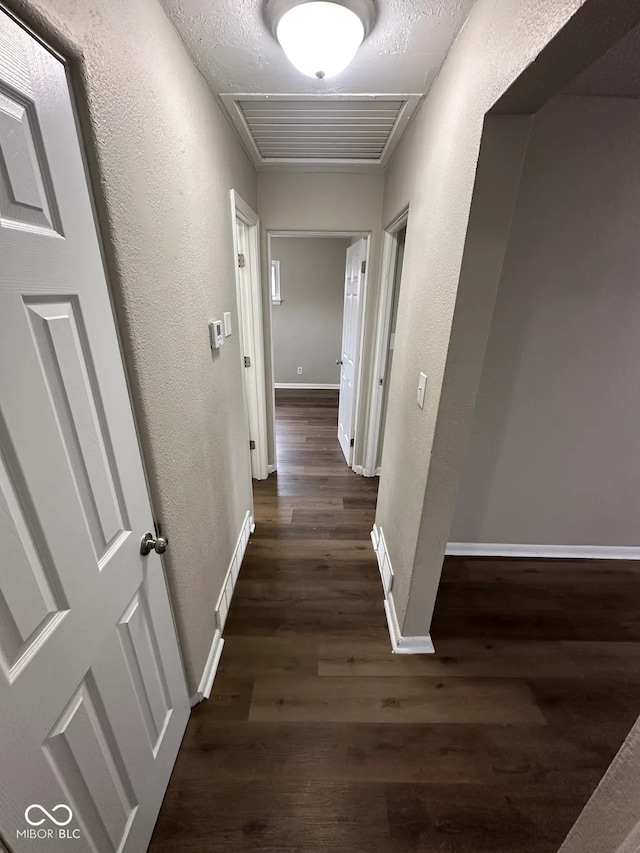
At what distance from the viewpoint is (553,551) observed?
211cm

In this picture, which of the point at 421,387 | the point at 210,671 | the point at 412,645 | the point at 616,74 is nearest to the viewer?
the point at 616,74

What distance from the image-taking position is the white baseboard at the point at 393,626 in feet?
5.02

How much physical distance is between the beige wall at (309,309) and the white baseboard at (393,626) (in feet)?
10.8

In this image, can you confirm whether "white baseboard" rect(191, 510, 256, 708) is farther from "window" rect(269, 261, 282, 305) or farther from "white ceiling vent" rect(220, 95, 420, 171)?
"window" rect(269, 261, 282, 305)

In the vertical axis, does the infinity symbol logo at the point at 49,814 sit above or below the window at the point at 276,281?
below

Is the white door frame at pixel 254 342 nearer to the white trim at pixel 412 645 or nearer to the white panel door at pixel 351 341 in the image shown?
the white panel door at pixel 351 341

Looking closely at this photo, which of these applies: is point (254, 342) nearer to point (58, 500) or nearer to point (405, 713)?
point (58, 500)

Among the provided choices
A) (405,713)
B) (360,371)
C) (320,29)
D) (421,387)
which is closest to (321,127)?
(320,29)

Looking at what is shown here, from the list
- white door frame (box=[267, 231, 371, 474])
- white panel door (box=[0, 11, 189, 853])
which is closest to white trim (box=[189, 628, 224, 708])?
white panel door (box=[0, 11, 189, 853])

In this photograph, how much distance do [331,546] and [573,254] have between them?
2.03m

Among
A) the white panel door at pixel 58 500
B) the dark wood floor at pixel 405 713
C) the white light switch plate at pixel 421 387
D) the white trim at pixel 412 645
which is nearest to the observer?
the white panel door at pixel 58 500

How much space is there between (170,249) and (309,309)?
4199 mm

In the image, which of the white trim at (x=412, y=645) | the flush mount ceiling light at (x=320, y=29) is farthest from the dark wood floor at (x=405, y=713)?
the flush mount ceiling light at (x=320, y=29)

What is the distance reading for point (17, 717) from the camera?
0.53m
